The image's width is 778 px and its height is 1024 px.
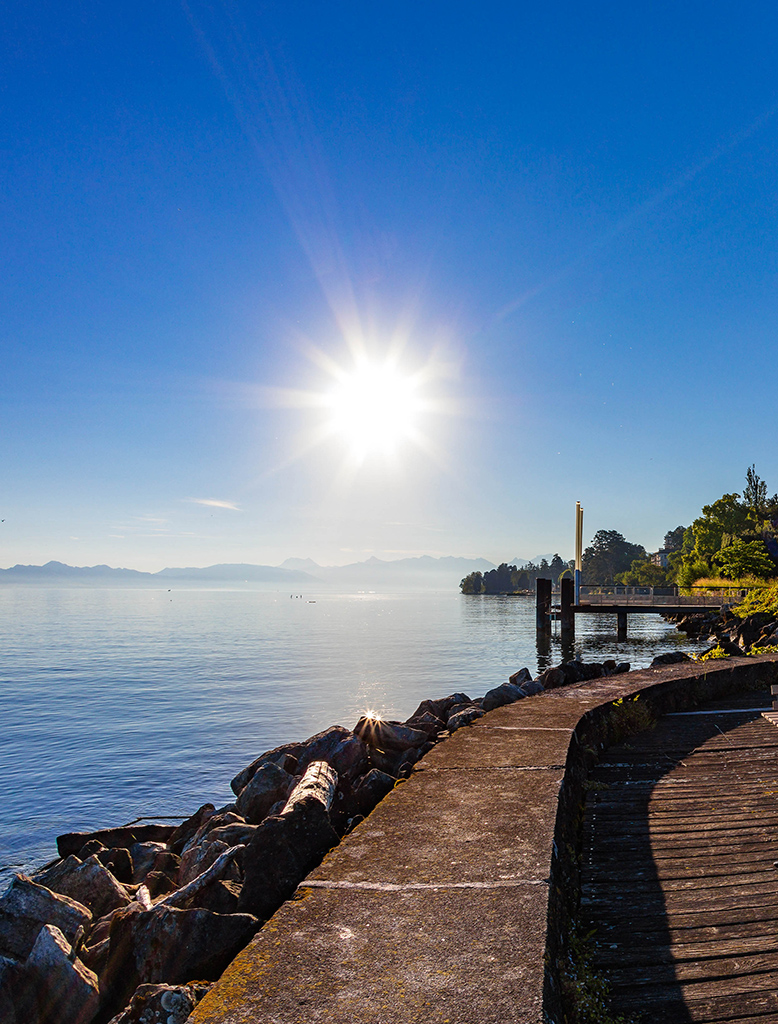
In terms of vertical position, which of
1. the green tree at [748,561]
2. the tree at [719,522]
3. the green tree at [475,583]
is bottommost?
the green tree at [475,583]

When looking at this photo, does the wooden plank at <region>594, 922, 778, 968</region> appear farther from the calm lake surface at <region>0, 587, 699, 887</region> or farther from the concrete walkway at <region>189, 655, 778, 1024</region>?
the calm lake surface at <region>0, 587, 699, 887</region>

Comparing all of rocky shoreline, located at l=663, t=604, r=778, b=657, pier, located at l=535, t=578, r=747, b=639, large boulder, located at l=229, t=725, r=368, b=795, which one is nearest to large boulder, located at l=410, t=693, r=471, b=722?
large boulder, located at l=229, t=725, r=368, b=795

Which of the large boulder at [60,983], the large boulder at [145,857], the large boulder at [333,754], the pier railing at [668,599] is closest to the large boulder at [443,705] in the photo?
the large boulder at [333,754]

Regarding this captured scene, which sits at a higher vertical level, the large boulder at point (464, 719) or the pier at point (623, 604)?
the large boulder at point (464, 719)

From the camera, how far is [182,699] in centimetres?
2233

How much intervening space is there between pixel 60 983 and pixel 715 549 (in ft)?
252

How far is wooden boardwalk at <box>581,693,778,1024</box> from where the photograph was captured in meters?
2.38

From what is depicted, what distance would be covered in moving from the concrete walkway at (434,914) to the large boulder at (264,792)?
2.12 m

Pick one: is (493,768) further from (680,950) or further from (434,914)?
(434,914)

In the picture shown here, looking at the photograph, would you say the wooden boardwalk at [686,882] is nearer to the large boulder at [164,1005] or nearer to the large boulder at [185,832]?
the large boulder at [164,1005]

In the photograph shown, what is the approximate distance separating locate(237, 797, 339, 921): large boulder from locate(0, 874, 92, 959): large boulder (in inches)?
63.3

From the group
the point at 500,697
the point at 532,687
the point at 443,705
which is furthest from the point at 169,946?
the point at 443,705

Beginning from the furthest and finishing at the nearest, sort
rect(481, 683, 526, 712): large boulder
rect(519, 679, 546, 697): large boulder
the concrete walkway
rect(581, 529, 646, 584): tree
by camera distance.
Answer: rect(581, 529, 646, 584): tree → rect(519, 679, 546, 697): large boulder → rect(481, 683, 526, 712): large boulder → the concrete walkway

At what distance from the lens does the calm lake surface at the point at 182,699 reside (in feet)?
38.2
